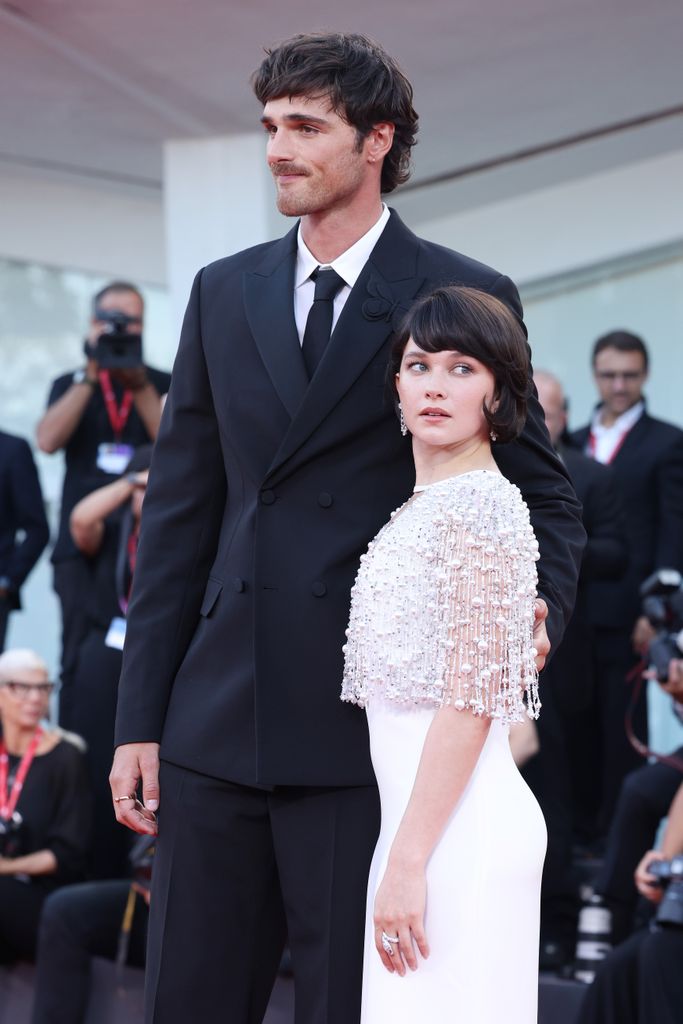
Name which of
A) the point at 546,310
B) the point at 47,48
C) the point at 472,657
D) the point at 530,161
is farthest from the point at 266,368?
the point at 546,310

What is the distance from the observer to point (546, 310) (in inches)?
267

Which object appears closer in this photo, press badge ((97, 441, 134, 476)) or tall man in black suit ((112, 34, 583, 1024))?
tall man in black suit ((112, 34, 583, 1024))

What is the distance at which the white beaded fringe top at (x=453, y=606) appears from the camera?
6.65 feet

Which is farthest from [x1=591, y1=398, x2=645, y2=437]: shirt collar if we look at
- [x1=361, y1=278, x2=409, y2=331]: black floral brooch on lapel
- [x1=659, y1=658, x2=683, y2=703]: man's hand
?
[x1=361, y1=278, x2=409, y2=331]: black floral brooch on lapel

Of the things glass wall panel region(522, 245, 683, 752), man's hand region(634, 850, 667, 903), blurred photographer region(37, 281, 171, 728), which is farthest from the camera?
glass wall panel region(522, 245, 683, 752)

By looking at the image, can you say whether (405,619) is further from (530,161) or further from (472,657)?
(530,161)

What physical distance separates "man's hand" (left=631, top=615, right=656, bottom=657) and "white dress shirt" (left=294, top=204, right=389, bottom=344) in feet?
9.39

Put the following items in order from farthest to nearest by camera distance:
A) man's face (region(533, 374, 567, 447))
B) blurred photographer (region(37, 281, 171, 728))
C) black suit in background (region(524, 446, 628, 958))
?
blurred photographer (region(37, 281, 171, 728)) < man's face (region(533, 374, 567, 447)) < black suit in background (region(524, 446, 628, 958))

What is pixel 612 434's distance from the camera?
529 cm

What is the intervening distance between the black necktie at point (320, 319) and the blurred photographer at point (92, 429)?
2.81 m

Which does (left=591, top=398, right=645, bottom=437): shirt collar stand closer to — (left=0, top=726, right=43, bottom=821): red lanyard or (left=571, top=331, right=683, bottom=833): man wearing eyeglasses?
(left=571, top=331, right=683, bottom=833): man wearing eyeglasses

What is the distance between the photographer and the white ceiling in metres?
4.86

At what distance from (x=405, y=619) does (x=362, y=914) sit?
0.39 metres

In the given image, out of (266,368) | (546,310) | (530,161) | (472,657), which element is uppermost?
(530,161)
